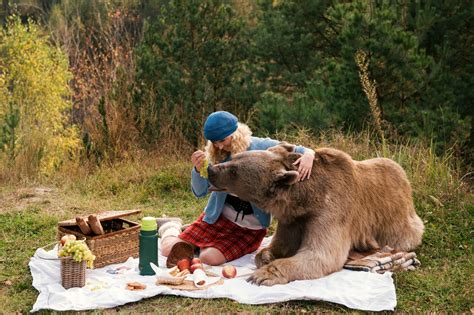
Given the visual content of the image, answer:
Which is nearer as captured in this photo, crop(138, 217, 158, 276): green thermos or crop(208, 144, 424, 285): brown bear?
crop(208, 144, 424, 285): brown bear

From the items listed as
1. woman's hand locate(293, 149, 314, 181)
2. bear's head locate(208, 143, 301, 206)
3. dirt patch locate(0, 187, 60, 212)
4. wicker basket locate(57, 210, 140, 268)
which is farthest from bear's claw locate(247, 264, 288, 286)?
dirt patch locate(0, 187, 60, 212)

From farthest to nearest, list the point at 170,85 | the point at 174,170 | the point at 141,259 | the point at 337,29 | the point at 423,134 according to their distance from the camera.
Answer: the point at 337,29
the point at 170,85
the point at 423,134
the point at 174,170
the point at 141,259

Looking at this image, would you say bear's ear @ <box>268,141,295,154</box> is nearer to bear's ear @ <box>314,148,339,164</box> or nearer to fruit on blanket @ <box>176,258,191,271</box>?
bear's ear @ <box>314,148,339,164</box>

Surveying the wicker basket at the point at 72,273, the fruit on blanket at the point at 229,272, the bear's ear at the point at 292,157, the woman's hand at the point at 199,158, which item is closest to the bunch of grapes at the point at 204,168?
the woman's hand at the point at 199,158

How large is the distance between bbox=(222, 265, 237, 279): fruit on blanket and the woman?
0.94 ft

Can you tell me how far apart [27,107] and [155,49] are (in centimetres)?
345

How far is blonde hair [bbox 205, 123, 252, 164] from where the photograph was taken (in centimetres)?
486

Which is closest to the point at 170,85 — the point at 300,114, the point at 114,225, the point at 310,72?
the point at 300,114

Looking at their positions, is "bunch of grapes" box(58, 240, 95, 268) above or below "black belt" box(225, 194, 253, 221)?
below

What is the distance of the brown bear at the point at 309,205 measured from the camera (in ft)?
14.6

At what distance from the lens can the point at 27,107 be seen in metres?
12.7

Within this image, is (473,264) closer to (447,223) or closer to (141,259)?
(447,223)

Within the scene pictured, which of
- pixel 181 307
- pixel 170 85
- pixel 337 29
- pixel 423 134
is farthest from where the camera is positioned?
pixel 337 29

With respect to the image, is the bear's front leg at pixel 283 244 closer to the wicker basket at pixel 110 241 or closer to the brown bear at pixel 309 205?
the brown bear at pixel 309 205
